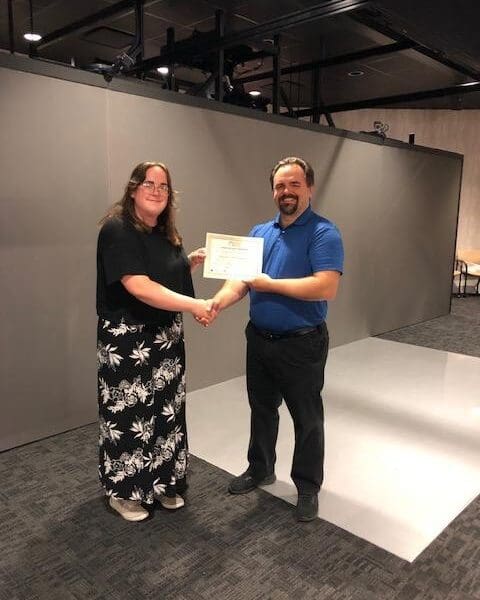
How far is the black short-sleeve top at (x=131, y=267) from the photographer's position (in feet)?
6.07

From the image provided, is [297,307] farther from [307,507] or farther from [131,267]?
[307,507]

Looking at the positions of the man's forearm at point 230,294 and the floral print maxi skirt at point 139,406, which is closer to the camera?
the floral print maxi skirt at point 139,406

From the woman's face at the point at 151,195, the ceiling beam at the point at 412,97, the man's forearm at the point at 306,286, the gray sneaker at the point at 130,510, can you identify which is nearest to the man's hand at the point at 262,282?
the man's forearm at the point at 306,286

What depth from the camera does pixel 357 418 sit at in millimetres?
3279

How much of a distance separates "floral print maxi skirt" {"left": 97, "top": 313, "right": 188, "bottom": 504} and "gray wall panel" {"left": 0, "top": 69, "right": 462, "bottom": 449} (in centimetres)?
91

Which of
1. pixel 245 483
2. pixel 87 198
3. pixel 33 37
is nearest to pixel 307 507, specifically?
pixel 245 483

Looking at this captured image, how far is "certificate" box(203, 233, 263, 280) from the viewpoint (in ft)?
6.64

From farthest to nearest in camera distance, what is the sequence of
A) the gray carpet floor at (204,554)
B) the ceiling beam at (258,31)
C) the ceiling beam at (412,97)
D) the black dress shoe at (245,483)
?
the ceiling beam at (412,97)
the ceiling beam at (258,31)
the black dress shoe at (245,483)
the gray carpet floor at (204,554)

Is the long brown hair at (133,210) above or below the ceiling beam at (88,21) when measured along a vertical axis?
below

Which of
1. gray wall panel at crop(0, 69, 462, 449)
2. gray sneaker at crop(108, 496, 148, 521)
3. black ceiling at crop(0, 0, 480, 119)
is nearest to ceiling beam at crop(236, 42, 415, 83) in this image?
black ceiling at crop(0, 0, 480, 119)

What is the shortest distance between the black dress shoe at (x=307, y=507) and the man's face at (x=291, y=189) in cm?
123

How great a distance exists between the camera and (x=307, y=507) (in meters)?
2.17

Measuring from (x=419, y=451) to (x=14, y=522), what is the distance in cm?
212

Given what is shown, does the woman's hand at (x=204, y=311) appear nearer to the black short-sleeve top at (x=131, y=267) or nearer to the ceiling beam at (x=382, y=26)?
the black short-sleeve top at (x=131, y=267)
